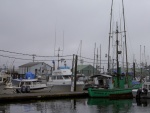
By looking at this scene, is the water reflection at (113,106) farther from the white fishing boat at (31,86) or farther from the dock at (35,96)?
the white fishing boat at (31,86)

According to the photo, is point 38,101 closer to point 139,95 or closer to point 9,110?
point 9,110

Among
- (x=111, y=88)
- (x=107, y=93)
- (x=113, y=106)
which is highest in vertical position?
(x=111, y=88)

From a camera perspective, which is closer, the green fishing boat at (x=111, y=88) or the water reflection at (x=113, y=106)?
the water reflection at (x=113, y=106)

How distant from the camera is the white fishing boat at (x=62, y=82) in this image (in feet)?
149

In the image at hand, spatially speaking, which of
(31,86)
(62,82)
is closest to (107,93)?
(62,82)

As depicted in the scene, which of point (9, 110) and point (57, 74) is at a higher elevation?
point (57, 74)

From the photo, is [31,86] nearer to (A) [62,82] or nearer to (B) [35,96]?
(A) [62,82]

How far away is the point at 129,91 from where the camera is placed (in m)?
40.8

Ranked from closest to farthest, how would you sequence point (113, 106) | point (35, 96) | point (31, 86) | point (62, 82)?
point (113, 106) → point (35, 96) → point (31, 86) → point (62, 82)

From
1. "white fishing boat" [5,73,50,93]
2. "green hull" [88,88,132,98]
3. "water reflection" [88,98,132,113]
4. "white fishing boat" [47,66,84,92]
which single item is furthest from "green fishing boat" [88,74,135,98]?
"white fishing boat" [5,73,50,93]

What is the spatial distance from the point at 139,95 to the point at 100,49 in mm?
39351

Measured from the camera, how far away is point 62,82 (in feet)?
152

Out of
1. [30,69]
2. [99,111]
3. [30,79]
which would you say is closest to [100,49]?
[30,69]

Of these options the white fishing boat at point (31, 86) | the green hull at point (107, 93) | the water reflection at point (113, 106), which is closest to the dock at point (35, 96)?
the green hull at point (107, 93)
